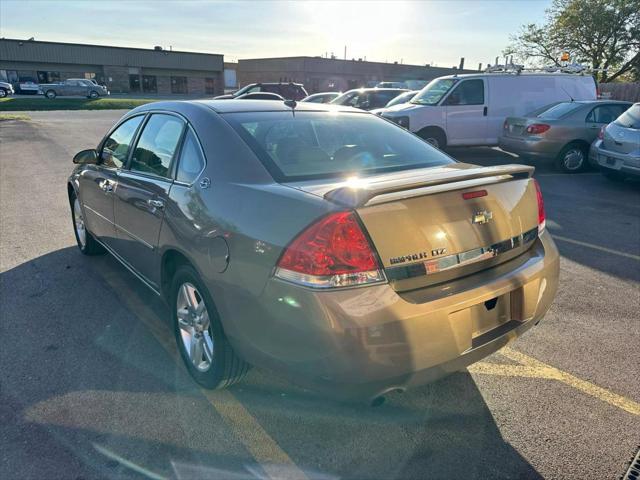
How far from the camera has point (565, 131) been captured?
9.86 metres

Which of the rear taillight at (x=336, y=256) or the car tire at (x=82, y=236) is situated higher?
the rear taillight at (x=336, y=256)

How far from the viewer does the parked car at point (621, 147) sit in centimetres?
779

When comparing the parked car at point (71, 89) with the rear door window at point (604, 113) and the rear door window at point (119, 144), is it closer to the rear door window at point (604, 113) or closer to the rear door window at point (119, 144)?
the rear door window at point (604, 113)

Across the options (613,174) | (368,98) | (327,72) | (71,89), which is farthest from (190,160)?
(327,72)

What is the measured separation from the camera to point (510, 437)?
247 cm

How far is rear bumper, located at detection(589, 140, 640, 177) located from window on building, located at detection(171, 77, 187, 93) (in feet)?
178

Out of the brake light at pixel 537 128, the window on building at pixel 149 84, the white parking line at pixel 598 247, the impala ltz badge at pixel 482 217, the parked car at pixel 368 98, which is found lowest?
the white parking line at pixel 598 247

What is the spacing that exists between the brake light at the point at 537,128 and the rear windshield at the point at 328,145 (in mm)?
7522

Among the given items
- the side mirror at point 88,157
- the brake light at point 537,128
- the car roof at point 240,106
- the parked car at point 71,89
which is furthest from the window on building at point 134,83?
the car roof at point 240,106

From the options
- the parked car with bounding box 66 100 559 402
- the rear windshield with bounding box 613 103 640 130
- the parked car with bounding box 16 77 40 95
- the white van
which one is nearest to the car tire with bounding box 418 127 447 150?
the white van

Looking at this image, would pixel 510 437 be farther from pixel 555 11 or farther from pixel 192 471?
pixel 555 11

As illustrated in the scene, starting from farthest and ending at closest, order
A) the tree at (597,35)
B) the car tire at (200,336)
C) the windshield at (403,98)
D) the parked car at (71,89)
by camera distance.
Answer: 1. the parked car at (71,89)
2. the tree at (597,35)
3. the windshield at (403,98)
4. the car tire at (200,336)

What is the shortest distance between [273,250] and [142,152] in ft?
6.28

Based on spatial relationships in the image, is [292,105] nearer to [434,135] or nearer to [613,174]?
[613,174]
